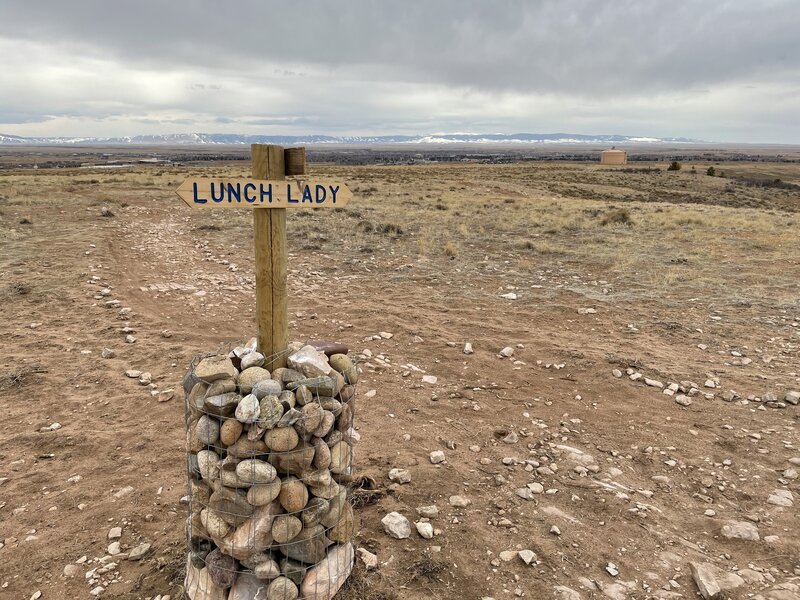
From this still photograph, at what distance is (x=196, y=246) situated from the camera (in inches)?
522

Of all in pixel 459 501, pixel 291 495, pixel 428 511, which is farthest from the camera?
pixel 459 501

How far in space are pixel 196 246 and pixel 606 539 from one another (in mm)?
12006

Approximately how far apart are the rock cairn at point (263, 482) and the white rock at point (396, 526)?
20.5 inches

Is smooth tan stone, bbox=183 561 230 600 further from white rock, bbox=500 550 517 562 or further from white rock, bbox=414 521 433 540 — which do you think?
white rock, bbox=500 550 517 562

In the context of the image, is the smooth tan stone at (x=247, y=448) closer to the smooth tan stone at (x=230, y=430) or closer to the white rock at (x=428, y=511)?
the smooth tan stone at (x=230, y=430)

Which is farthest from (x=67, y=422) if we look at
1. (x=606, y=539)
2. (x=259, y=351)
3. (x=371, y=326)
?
(x=606, y=539)

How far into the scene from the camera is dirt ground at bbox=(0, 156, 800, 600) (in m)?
3.63

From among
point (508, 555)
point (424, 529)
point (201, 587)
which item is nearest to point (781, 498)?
point (508, 555)

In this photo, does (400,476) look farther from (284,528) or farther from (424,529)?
(284,528)

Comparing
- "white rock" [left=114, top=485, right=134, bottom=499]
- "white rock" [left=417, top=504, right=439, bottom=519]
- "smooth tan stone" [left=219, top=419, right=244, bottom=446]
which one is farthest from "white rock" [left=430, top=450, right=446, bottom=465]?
"white rock" [left=114, top=485, right=134, bottom=499]

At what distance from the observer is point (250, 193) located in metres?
3.06

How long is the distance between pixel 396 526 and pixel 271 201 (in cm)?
250

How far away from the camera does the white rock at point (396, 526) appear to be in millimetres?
3799

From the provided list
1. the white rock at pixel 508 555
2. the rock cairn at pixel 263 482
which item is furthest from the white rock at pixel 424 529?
the rock cairn at pixel 263 482
